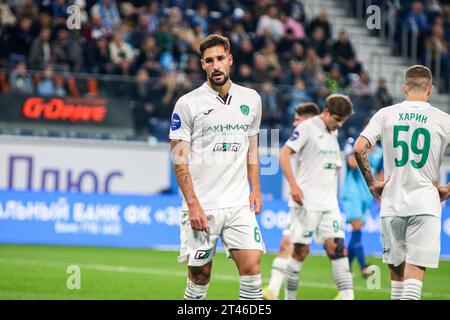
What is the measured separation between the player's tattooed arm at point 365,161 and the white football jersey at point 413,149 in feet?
0.21

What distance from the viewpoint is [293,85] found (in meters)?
22.7

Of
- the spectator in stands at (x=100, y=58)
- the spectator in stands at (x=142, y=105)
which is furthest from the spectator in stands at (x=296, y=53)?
the spectator in stands at (x=142, y=105)

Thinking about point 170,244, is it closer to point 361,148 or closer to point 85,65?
point 85,65

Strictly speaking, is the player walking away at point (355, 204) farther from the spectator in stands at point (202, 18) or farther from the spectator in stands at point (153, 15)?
the spectator in stands at point (202, 18)

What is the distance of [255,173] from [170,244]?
1114cm

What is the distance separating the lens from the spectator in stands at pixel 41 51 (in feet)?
67.6

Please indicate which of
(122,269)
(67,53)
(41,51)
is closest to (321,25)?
(67,53)

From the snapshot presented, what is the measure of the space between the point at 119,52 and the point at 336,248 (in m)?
12.1

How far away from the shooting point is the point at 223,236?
8.13m

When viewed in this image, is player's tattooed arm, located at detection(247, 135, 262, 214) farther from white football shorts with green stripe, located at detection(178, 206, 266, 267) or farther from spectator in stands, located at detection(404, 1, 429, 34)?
spectator in stands, located at detection(404, 1, 429, 34)

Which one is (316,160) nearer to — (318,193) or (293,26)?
(318,193)

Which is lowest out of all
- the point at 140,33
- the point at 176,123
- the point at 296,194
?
the point at 296,194

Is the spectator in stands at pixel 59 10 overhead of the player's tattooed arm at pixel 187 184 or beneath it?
overhead
